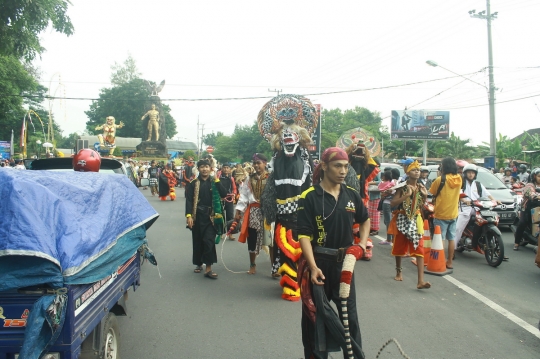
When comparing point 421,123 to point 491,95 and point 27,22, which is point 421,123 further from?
point 27,22

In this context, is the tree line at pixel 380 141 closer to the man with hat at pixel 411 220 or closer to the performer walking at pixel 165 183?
the performer walking at pixel 165 183

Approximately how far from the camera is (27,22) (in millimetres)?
10172

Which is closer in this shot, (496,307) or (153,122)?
(496,307)

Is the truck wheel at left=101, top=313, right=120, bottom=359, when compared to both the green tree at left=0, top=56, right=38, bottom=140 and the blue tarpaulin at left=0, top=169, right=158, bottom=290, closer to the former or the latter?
the blue tarpaulin at left=0, top=169, right=158, bottom=290

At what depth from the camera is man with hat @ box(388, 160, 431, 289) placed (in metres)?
6.36

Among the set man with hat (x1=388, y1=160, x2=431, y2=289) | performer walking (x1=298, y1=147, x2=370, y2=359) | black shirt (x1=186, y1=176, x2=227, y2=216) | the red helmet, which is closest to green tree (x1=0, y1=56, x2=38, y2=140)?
black shirt (x1=186, y1=176, x2=227, y2=216)

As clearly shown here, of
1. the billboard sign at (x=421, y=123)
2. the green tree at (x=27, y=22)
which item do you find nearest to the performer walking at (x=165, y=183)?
the green tree at (x=27, y=22)

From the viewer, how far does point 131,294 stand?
6.16 meters

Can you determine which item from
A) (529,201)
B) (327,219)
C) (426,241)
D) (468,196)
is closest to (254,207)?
(426,241)

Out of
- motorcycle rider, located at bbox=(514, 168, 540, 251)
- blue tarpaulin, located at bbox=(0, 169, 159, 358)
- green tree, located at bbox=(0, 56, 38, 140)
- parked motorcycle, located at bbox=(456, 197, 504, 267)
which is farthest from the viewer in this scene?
green tree, located at bbox=(0, 56, 38, 140)

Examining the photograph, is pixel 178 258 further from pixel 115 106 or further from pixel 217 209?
pixel 115 106

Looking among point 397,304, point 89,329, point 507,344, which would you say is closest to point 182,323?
point 89,329

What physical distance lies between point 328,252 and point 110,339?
1849 millimetres

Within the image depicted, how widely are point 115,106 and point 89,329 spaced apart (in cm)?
7424
